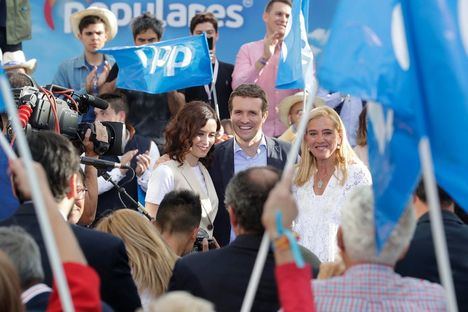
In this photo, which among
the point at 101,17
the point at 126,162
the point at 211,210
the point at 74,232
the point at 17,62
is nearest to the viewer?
the point at 74,232

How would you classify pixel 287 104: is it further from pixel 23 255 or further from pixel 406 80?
pixel 23 255

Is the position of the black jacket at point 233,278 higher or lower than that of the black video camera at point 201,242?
higher

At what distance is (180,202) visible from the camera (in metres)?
6.93

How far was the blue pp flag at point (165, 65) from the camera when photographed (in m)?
10.0

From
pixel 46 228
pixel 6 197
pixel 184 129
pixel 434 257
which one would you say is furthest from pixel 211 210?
pixel 46 228

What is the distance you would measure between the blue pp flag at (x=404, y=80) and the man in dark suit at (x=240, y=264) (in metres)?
0.65

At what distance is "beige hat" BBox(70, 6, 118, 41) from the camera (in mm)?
10984

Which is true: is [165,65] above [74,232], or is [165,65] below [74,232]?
above

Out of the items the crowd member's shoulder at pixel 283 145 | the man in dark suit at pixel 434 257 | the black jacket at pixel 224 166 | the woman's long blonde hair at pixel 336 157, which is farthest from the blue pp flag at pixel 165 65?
the man in dark suit at pixel 434 257

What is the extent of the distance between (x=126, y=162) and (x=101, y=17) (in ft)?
6.53

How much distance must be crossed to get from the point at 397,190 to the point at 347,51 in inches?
21.8

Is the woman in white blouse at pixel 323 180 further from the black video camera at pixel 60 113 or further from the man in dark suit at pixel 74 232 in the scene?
the man in dark suit at pixel 74 232

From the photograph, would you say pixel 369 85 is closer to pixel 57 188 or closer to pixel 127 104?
pixel 57 188

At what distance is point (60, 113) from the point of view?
7.17m
